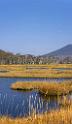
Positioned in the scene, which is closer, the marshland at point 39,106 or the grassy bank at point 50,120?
the grassy bank at point 50,120

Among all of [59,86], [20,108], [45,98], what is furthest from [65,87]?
[20,108]

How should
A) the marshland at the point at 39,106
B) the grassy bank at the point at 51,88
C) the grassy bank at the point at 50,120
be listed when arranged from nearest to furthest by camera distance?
1. the grassy bank at the point at 50,120
2. the marshland at the point at 39,106
3. the grassy bank at the point at 51,88

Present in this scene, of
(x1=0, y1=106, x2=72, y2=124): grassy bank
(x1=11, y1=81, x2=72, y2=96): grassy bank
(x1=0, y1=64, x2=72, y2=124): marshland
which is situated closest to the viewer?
(x1=0, y1=106, x2=72, y2=124): grassy bank

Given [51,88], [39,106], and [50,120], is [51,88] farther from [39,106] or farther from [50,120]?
[50,120]

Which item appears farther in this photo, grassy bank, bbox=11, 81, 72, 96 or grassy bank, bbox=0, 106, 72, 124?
grassy bank, bbox=11, 81, 72, 96

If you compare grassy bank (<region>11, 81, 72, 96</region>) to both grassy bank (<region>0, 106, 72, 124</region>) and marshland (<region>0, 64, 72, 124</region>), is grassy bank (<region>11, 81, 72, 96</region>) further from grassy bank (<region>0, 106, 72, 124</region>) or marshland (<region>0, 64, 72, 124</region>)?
grassy bank (<region>0, 106, 72, 124</region>)

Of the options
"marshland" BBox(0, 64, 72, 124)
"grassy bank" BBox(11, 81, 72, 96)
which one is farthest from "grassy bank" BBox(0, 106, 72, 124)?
"grassy bank" BBox(11, 81, 72, 96)

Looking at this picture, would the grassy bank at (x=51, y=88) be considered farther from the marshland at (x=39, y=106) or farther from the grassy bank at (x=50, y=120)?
the grassy bank at (x=50, y=120)

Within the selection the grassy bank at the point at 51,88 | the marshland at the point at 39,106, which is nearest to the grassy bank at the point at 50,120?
the marshland at the point at 39,106

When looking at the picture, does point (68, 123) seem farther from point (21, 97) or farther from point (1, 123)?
point (21, 97)

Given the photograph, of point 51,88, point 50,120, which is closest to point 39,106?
point 50,120

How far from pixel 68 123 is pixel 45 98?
13433 millimetres

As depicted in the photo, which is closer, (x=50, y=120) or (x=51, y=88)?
(x=50, y=120)

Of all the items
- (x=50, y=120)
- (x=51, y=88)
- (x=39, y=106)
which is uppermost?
(x=51, y=88)
